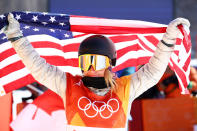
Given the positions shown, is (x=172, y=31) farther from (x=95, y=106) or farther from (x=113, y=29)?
(x=95, y=106)

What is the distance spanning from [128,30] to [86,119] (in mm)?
823

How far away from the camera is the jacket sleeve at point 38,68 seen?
9.21ft

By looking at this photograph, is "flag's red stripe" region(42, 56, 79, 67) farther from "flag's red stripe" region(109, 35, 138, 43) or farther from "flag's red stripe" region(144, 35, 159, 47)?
"flag's red stripe" region(144, 35, 159, 47)

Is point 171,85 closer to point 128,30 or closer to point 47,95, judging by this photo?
point 47,95

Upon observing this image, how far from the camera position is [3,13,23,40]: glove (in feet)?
9.11

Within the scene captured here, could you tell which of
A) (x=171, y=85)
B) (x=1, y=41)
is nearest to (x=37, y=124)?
(x=1, y=41)

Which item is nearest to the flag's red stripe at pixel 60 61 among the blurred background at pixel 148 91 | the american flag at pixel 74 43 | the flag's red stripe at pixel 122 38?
the american flag at pixel 74 43

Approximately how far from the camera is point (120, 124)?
2906 millimetres

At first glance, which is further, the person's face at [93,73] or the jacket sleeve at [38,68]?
the person's face at [93,73]

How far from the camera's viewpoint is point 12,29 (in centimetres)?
278

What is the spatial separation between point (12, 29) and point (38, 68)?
323mm

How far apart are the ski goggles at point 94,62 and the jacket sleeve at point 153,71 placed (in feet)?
0.85

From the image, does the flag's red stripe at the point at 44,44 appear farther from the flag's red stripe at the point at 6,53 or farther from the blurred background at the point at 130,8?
the blurred background at the point at 130,8

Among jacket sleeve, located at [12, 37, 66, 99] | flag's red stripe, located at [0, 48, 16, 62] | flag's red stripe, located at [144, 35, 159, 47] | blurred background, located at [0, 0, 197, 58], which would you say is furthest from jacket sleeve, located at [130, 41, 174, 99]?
blurred background, located at [0, 0, 197, 58]
